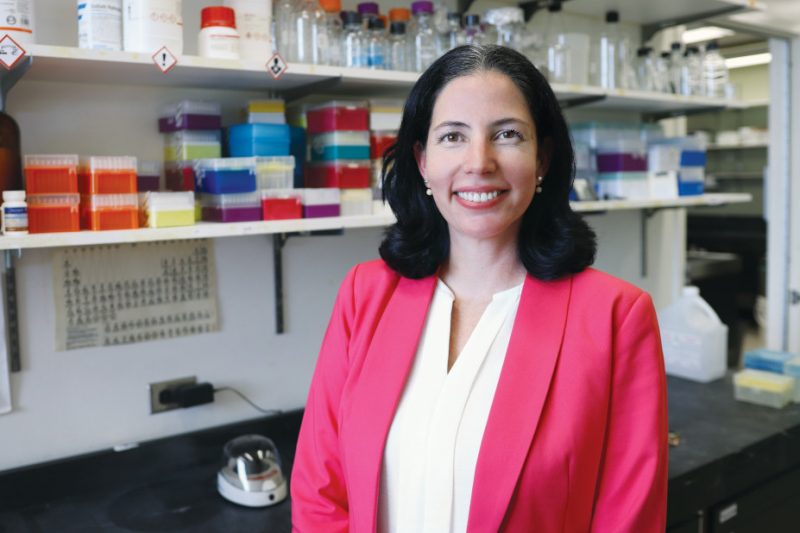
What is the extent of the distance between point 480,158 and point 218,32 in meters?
0.71

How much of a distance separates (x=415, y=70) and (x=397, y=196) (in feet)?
2.34

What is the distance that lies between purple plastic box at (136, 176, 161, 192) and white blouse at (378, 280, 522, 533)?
0.76m

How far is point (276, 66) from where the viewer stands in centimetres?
159

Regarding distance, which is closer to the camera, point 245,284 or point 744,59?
point 245,284

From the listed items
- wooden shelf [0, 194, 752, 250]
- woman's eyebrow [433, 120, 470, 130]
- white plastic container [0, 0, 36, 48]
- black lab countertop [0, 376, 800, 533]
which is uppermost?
white plastic container [0, 0, 36, 48]

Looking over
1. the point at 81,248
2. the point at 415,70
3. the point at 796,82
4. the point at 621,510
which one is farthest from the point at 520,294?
the point at 796,82

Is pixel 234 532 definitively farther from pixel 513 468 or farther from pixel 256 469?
pixel 513 468

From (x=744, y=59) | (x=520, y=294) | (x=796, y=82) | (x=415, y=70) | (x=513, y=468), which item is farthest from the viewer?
(x=744, y=59)

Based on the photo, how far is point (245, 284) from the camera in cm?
198

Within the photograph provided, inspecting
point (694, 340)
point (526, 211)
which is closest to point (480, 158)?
point (526, 211)

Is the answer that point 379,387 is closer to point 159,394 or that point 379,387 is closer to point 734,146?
point 159,394

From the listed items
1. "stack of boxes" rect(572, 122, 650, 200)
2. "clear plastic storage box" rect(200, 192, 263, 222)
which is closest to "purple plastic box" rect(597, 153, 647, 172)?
"stack of boxes" rect(572, 122, 650, 200)

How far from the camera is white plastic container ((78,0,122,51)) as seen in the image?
141 cm

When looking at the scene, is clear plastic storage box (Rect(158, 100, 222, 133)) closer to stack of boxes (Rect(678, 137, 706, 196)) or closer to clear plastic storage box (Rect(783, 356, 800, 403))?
stack of boxes (Rect(678, 137, 706, 196))
